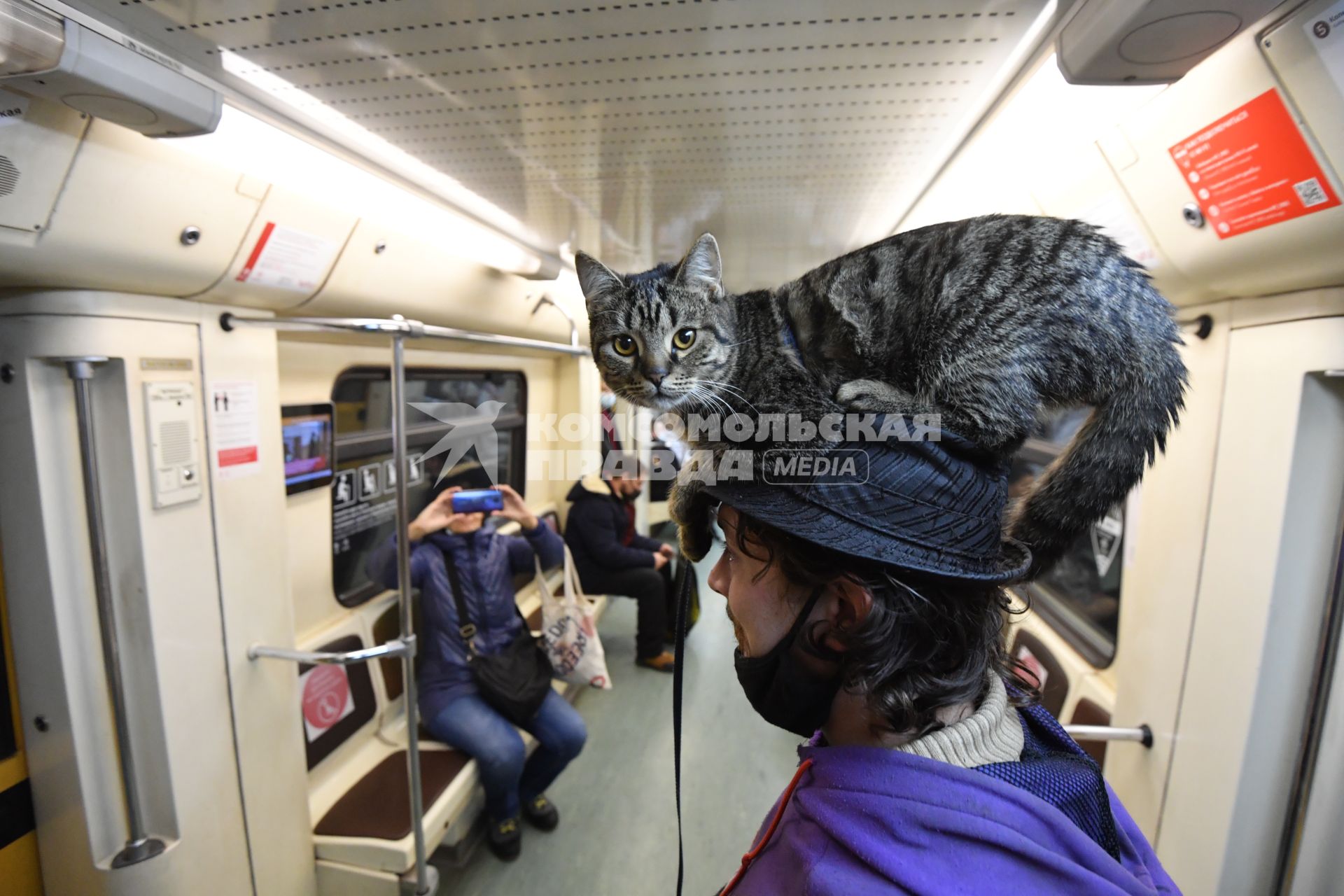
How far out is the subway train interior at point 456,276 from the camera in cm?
95

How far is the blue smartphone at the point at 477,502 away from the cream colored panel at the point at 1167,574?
2469 millimetres

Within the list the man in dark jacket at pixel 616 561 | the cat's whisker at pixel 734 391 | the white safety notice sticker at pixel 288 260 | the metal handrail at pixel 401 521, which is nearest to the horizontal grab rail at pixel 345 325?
the metal handrail at pixel 401 521

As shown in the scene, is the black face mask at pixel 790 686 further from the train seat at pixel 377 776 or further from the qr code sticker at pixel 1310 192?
the train seat at pixel 377 776

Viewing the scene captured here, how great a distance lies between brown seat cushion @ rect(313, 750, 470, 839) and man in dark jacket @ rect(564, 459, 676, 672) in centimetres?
169

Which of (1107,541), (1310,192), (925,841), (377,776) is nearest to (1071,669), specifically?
(1107,541)

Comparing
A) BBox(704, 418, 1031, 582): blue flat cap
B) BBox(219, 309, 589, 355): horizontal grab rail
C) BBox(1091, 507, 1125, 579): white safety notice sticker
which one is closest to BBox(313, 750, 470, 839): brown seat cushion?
BBox(219, 309, 589, 355): horizontal grab rail

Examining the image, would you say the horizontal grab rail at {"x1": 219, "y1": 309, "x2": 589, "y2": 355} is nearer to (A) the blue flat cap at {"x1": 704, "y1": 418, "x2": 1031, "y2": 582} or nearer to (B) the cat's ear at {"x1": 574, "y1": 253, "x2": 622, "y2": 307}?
(B) the cat's ear at {"x1": 574, "y1": 253, "x2": 622, "y2": 307}

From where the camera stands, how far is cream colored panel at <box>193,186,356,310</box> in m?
1.46

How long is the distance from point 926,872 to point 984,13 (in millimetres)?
1295

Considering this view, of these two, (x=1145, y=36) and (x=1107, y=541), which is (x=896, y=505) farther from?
(x=1107, y=541)

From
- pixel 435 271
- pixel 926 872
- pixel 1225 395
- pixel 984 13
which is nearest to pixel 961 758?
pixel 926 872

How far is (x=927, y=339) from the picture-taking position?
896mm

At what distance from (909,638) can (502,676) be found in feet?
7.48

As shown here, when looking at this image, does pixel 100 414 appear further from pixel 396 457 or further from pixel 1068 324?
pixel 1068 324
